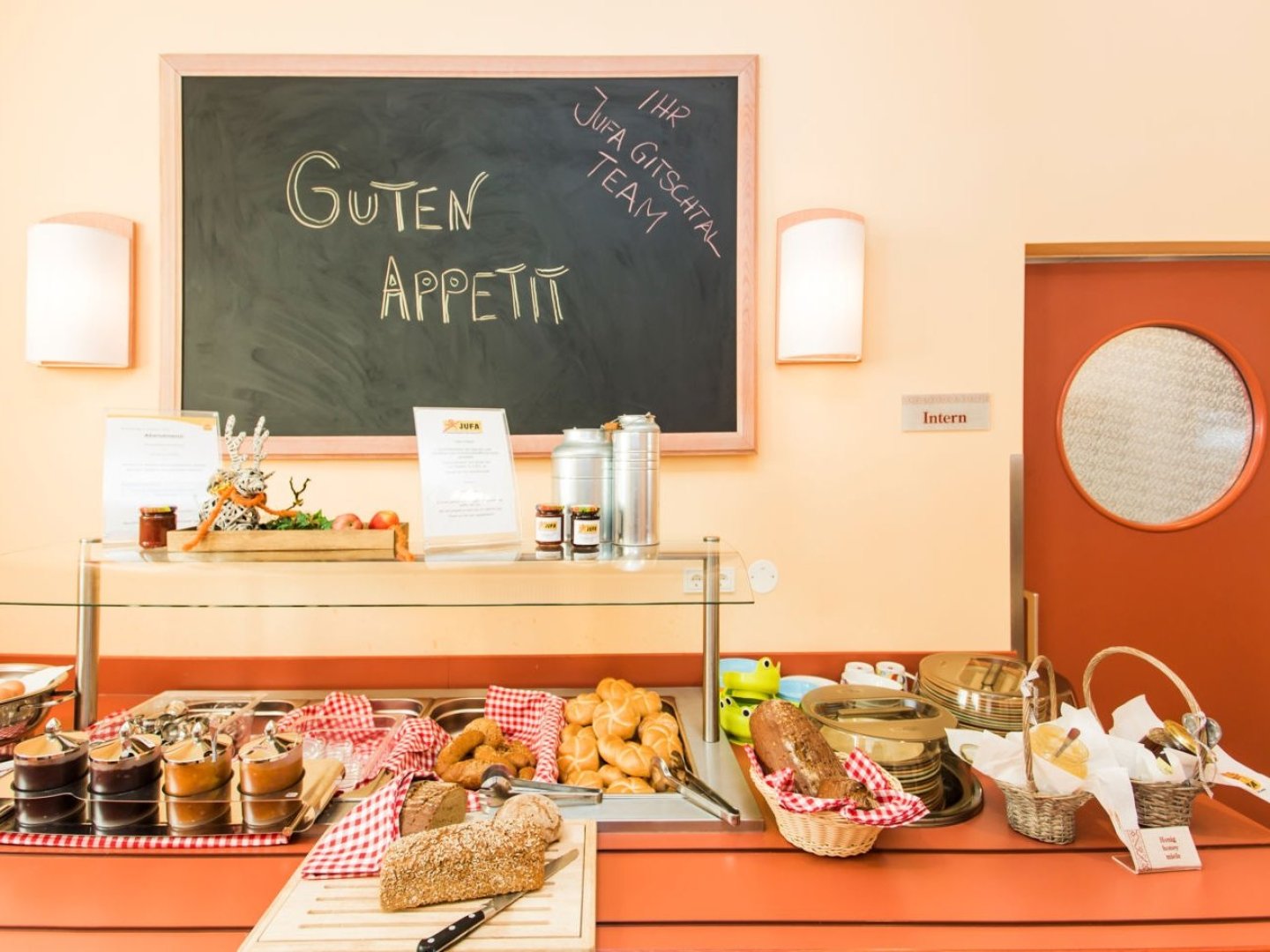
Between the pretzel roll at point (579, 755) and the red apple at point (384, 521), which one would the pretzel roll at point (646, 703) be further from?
the red apple at point (384, 521)

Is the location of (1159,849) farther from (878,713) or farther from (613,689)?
(613,689)

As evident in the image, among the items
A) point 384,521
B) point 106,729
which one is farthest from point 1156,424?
point 106,729

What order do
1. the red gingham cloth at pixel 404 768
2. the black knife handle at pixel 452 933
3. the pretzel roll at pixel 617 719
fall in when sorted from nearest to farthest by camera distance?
the black knife handle at pixel 452 933 < the red gingham cloth at pixel 404 768 < the pretzel roll at pixel 617 719

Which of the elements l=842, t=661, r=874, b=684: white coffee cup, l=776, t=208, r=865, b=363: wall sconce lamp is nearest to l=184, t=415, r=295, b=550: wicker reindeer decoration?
l=776, t=208, r=865, b=363: wall sconce lamp

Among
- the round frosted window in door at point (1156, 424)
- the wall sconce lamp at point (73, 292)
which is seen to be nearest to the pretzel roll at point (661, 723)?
the round frosted window in door at point (1156, 424)

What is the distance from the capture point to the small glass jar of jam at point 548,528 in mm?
1417

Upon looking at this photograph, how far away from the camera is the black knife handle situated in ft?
3.08

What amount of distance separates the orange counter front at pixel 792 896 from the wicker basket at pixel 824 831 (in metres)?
0.03

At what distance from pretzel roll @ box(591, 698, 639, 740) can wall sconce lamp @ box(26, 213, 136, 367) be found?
66.7 inches

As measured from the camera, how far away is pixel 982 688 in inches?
65.1

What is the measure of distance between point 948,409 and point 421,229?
5.47 ft

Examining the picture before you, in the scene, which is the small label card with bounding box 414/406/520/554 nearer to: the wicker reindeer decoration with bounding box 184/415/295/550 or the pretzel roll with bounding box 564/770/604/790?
the wicker reindeer decoration with bounding box 184/415/295/550

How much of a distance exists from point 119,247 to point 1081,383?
2.95 metres

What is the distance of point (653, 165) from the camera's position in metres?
1.96
